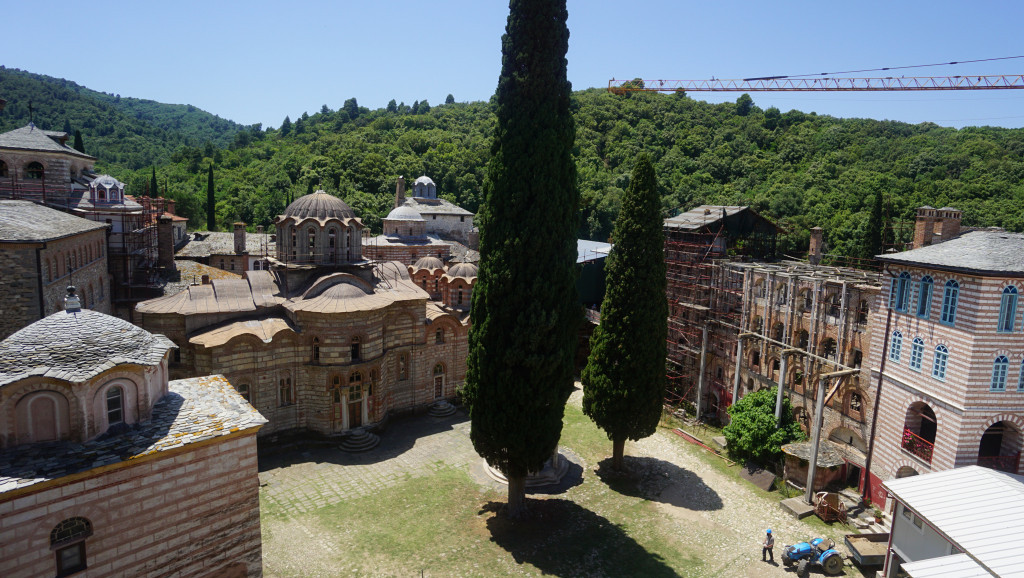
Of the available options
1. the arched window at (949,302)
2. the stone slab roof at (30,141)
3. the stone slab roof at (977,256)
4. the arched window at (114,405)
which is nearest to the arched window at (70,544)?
the arched window at (114,405)

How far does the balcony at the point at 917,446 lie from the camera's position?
18.5 meters

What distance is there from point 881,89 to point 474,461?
4772cm

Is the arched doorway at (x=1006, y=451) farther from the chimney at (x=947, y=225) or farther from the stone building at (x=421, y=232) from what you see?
the stone building at (x=421, y=232)

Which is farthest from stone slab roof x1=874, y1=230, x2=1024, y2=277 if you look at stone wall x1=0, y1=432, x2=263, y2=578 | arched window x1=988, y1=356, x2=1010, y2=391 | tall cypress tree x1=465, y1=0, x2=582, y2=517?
stone wall x1=0, y1=432, x2=263, y2=578

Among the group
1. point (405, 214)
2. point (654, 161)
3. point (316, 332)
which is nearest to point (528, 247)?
point (316, 332)

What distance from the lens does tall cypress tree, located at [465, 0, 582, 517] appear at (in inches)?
695

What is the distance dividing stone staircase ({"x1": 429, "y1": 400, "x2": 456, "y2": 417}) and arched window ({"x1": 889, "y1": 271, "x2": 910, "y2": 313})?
2002 centimetres

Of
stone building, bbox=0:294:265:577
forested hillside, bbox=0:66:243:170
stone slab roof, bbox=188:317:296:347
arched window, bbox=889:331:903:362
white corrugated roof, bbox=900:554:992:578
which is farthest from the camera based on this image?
forested hillside, bbox=0:66:243:170

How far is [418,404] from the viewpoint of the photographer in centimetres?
2877

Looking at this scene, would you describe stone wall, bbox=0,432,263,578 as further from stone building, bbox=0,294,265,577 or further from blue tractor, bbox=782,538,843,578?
blue tractor, bbox=782,538,843,578

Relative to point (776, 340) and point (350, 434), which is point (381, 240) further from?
point (776, 340)

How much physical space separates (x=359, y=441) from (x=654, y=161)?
196 feet

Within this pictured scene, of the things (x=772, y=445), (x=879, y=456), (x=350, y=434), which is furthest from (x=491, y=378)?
(x=879, y=456)

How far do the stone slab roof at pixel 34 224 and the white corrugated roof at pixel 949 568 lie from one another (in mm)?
27328
